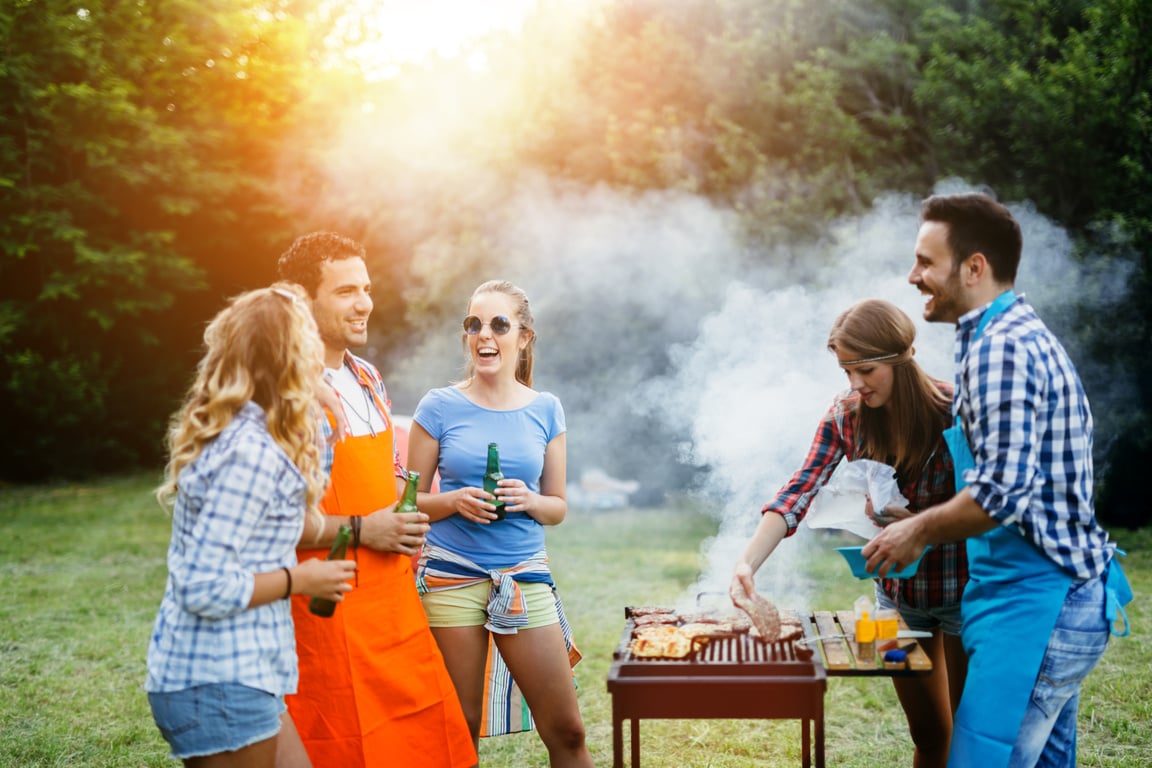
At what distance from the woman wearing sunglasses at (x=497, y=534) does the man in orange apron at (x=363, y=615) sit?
157 millimetres

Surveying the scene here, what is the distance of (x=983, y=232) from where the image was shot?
2742mm

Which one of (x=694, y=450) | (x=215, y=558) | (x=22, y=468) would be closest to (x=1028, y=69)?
(x=694, y=450)

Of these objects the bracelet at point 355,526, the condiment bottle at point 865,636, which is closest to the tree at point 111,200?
the bracelet at point 355,526

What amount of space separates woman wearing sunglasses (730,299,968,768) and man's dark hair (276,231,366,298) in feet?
5.39

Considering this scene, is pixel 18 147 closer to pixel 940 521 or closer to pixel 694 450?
pixel 694 450

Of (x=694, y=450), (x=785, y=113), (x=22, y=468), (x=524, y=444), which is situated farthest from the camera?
(x=22, y=468)

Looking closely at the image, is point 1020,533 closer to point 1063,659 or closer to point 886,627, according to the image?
point 1063,659

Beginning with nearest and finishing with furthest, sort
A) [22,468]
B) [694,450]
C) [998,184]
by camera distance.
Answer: [998,184]
[694,450]
[22,468]

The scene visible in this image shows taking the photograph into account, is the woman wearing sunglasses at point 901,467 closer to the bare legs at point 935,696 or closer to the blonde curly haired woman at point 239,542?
the bare legs at point 935,696

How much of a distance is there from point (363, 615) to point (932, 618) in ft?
6.15

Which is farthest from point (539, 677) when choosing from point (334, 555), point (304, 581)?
point (304, 581)

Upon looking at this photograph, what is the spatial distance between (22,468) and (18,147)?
5.28m

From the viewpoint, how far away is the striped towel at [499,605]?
3.42 m

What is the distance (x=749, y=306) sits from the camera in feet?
38.4
